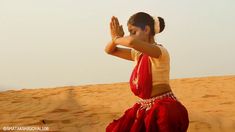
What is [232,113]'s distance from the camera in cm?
773

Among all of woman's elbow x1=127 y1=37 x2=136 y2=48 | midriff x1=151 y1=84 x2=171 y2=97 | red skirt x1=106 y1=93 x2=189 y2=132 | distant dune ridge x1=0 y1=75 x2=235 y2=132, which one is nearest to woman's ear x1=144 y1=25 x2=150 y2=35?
woman's elbow x1=127 y1=37 x2=136 y2=48

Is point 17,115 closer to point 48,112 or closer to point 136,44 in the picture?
point 48,112

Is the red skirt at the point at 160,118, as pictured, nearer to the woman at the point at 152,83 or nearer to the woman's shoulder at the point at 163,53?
the woman at the point at 152,83

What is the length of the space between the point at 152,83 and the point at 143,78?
8cm

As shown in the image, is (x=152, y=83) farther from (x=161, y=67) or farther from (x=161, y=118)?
(x=161, y=118)

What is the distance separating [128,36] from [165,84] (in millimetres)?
505

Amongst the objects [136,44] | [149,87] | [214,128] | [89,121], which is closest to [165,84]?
[149,87]

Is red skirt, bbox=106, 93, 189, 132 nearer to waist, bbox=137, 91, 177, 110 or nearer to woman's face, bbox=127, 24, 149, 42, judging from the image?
waist, bbox=137, 91, 177, 110

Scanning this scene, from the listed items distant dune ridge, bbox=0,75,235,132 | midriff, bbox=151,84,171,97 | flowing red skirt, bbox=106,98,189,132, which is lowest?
distant dune ridge, bbox=0,75,235,132

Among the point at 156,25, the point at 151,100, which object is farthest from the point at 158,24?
the point at 151,100

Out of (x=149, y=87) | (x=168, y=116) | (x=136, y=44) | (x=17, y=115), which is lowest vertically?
(x=17, y=115)

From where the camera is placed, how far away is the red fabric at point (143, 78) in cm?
339

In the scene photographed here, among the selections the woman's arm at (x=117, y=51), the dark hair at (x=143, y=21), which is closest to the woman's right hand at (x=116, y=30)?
the dark hair at (x=143, y=21)

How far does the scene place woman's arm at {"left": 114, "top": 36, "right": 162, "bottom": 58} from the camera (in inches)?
124
